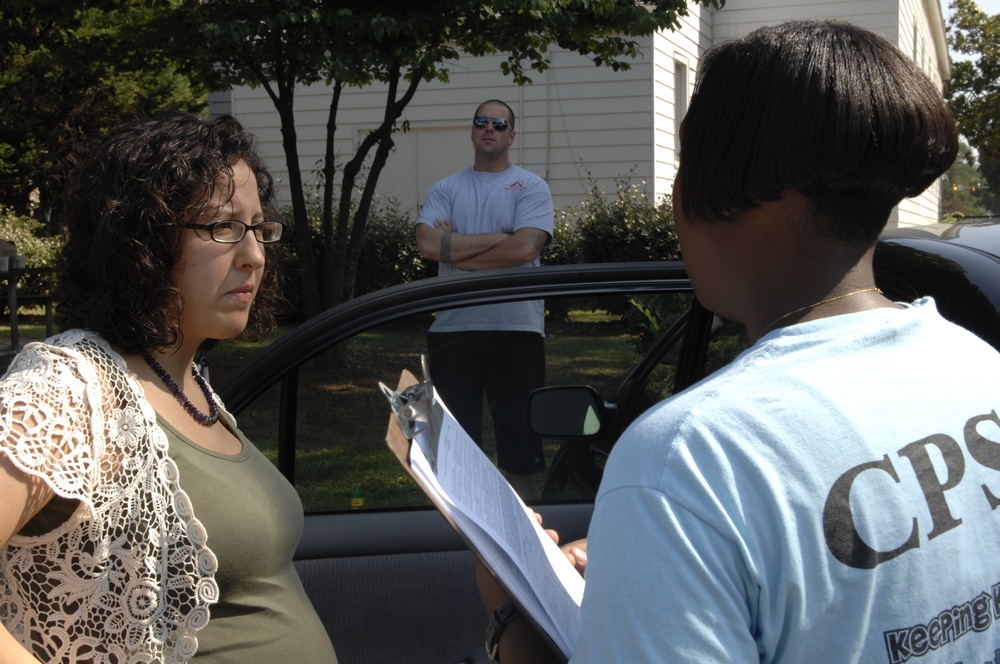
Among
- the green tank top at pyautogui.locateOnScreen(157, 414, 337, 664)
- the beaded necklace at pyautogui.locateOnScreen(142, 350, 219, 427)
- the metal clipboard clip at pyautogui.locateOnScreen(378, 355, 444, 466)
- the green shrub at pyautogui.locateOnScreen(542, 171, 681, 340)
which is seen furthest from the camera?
the green shrub at pyautogui.locateOnScreen(542, 171, 681, 340)

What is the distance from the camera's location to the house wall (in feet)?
43.1

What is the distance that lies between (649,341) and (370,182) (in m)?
6.49

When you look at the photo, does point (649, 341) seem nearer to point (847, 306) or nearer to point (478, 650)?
point (478, 650)

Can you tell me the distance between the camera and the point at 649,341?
2666mm

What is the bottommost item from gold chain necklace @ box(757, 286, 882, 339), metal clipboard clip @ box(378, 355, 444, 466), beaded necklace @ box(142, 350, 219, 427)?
beaded necklace @ box(142, 350, 219, 427)

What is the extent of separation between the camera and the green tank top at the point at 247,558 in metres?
1.59

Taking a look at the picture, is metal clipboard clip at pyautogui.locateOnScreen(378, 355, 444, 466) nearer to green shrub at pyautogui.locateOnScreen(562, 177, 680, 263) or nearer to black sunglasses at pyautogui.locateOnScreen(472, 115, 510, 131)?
black sunglasses at pyautogui.locateOnScreen(472, 115, 510, 131)

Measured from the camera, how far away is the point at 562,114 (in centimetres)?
1341

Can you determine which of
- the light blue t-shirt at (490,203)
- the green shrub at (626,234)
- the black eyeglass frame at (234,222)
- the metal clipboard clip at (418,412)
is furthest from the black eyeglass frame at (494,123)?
the green shrub at (626,234)

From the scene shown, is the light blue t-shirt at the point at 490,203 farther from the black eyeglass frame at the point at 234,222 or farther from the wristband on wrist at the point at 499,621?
the wristband on wrist at the point at 499,621

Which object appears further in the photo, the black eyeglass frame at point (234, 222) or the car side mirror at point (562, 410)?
the car side mirror at point (562, 410)

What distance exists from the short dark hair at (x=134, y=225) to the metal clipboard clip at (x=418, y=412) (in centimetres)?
54

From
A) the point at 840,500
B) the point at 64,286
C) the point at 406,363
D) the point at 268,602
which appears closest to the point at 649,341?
the point at 406,363

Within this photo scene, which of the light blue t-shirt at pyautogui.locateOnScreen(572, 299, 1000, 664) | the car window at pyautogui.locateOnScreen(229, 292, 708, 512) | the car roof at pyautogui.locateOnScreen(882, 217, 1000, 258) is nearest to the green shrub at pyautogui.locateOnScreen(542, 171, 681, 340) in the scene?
the car window at pyautogui.locateOnScreen(229, 292, 708, 512)
